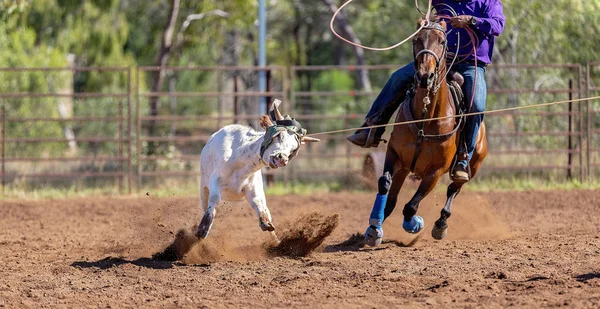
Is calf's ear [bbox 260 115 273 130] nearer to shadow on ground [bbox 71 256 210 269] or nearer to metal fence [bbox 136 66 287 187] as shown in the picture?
shadow on ground [bbox 71 256 210 269]

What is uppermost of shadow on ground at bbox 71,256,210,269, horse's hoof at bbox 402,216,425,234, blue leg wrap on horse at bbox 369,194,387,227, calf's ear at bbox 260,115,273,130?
calf's ear at bbox 260,115,273,130

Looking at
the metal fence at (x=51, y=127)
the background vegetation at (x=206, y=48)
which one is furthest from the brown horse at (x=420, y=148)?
the metal fence at (x=51, y=127)

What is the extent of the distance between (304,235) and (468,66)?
2.39 m

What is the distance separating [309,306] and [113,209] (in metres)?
7.27

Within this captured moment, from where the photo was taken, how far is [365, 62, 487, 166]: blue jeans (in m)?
8.38

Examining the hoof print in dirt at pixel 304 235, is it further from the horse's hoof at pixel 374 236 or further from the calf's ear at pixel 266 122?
the calf's ear at pixel 266 122

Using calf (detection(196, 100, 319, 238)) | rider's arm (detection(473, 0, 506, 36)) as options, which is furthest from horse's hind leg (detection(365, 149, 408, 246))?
rider's arm (detection(473, 0, 506, 36))

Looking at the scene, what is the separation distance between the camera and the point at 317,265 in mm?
7410

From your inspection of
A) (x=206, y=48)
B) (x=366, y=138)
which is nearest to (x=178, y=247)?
(x=366, y=138)

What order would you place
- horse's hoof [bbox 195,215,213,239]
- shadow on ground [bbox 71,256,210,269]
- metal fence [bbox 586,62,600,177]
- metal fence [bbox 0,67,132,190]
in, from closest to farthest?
horse's hoof [bbox 195,215,213,239], shadow on ground [bbox 71,256,210,269], metal fence [bbox 586,62,600,177], metal fence [bbox 0,67,132,190]

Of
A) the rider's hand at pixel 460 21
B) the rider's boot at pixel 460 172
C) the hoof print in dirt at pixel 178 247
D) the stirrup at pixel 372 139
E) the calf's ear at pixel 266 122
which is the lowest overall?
the hoof print in dirt at pixel 178 247

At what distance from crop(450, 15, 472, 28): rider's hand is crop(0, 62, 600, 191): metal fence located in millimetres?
3472

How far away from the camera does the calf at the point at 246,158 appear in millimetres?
7066

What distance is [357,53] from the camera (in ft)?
92.3
